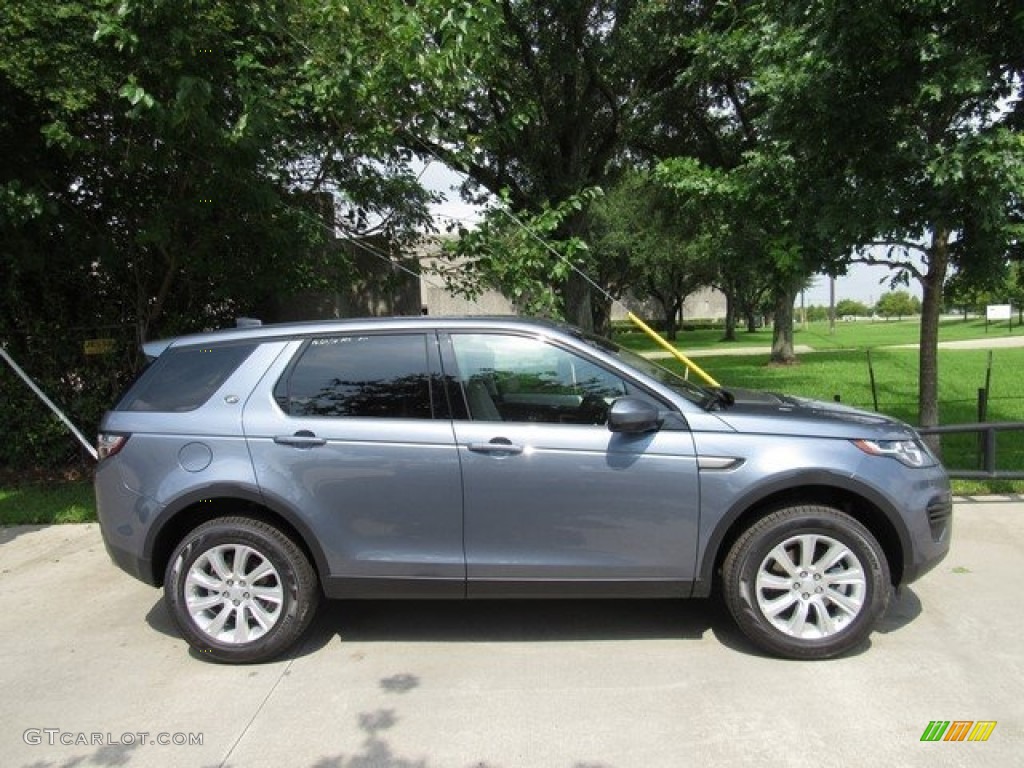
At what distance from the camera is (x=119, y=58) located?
5.75 metres

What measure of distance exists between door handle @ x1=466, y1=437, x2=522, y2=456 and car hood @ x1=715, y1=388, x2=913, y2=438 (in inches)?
40.8

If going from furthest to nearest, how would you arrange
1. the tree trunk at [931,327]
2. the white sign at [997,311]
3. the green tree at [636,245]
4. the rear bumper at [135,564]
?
the white sign at [997,311] < the green tree at [636,245] < the tree trunk at [931,327] < the rear bumper at [135,564]

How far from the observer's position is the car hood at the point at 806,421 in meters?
3.84

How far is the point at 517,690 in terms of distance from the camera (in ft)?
11.8

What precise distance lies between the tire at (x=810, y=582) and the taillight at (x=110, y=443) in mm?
3173

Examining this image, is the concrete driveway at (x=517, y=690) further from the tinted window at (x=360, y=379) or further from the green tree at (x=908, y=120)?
the green tree at (x=908, y=120)

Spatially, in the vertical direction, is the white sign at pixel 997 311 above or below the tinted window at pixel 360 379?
below

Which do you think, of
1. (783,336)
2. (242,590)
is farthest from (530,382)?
(783,336)

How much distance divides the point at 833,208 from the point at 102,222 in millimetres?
6746

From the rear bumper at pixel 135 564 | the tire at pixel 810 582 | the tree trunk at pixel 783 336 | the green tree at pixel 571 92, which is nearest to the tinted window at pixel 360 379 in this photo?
the rear bumper at pixel 135 564

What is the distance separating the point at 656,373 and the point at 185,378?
2530mm

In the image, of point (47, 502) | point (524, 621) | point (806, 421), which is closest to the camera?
point (806, 421)

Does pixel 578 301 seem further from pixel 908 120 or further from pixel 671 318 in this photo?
pixel 671 318

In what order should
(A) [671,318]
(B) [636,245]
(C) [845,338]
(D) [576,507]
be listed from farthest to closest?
(A) [671,318]
(C) [845,338]
(B) [636,245]
(D) [576,507]
